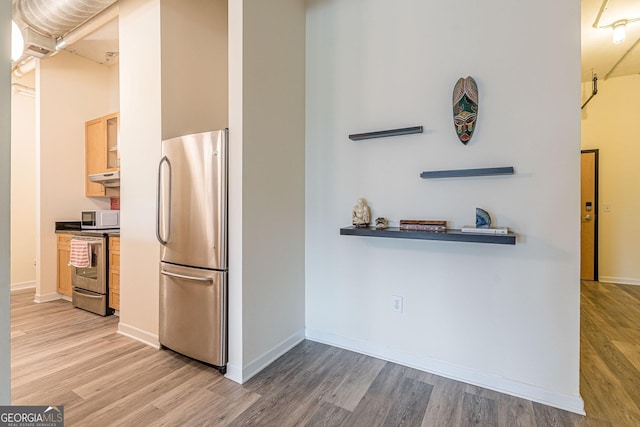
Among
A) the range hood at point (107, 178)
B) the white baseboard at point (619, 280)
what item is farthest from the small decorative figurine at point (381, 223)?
the white baseboard at point (619, 280)

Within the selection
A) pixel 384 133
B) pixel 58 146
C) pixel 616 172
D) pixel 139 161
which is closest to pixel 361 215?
pixel 384 133

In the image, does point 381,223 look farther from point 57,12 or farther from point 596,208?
point 596,208

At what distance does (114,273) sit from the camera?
3.31m

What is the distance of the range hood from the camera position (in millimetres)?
3765

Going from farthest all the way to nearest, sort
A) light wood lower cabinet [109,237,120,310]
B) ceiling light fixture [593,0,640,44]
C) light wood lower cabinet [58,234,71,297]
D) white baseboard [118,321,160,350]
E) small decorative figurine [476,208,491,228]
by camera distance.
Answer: light wood lower cabinet [58,234,71,297], light wood lower cabinet [109,237,120,310], ceiling light fixture [593,0,640,44], white baseboard [118,321,160,350], small decorative figurine [476,208,491,228]

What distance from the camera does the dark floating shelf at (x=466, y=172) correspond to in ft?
6.32

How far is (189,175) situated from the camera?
2.34 metres

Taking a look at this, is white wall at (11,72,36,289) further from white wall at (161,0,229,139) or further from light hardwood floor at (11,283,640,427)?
white wall at (161,0,229,139)

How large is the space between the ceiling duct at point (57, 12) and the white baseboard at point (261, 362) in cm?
327

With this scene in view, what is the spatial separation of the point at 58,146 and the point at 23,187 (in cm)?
106

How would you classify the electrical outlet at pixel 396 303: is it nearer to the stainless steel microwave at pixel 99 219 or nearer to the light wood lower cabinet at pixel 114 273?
the light wood lower cabinet at pixel 114 273

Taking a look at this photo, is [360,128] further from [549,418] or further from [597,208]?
[597,208]
